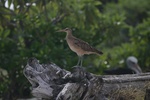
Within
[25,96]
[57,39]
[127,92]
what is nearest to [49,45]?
[57,39]

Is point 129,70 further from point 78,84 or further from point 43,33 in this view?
point 78,84

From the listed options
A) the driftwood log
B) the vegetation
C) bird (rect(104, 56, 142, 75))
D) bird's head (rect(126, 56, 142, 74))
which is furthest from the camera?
bird's head (rect(126, 56, 142, 74))

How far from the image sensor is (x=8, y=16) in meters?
13.9

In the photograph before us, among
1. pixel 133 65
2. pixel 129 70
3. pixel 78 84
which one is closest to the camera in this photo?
pixel 78 84

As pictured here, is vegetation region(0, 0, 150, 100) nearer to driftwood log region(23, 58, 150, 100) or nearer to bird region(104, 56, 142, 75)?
bird region(104, 56, 142, 75)

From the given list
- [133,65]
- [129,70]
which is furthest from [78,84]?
[133,65]

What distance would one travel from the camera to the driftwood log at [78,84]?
741 centimetres

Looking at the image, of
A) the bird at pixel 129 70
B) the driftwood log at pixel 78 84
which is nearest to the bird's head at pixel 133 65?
the bird at pixel 129 70

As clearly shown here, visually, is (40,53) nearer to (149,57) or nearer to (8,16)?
(8,16)

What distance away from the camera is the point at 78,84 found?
7395 mm

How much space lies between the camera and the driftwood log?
7.41 m

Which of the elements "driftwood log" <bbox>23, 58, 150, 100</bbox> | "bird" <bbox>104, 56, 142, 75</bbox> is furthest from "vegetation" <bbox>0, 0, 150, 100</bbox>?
"driftwood log" <bbox>23, 58, 150, 100</bbox>

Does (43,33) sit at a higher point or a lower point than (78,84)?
lower

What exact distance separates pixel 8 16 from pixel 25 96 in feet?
7.17
